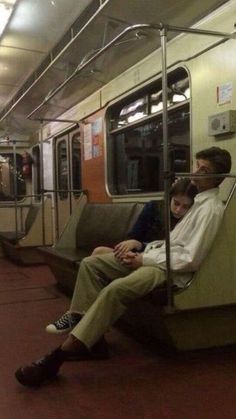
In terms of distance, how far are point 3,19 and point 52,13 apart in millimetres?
509

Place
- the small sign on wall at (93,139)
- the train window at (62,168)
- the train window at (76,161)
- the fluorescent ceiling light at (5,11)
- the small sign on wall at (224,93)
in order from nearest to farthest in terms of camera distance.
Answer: the small sign on wall at (224,93) → the fluorescent ceiling light at (5,11) → the small sign on wall at (93,139) → the train window at (76,161) → the train window at (62,168)

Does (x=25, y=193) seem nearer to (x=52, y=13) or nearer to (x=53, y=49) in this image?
(x=53, y=49)

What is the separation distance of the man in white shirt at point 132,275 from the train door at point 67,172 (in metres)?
3.44

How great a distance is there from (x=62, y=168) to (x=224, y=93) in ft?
13.8

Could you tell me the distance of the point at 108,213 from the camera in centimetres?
446

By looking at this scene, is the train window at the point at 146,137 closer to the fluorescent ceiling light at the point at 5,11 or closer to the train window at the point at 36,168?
the fluorescent ceiling light at the point at 5,11

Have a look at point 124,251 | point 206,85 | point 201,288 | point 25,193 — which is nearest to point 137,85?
point 206,85

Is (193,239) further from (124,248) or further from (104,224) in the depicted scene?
(104,224)

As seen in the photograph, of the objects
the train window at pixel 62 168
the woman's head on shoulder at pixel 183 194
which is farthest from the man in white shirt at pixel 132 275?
the train window at pixel 62 168

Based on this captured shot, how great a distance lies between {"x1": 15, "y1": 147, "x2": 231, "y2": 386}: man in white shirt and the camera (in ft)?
7.60

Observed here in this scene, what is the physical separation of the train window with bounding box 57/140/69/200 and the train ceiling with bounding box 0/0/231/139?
0.89 meters

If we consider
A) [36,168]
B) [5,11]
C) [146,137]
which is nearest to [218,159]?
[146,137]

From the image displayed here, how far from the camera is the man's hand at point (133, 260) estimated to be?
8.73 ft

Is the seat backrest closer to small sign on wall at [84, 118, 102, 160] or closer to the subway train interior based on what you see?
the subway train interior
